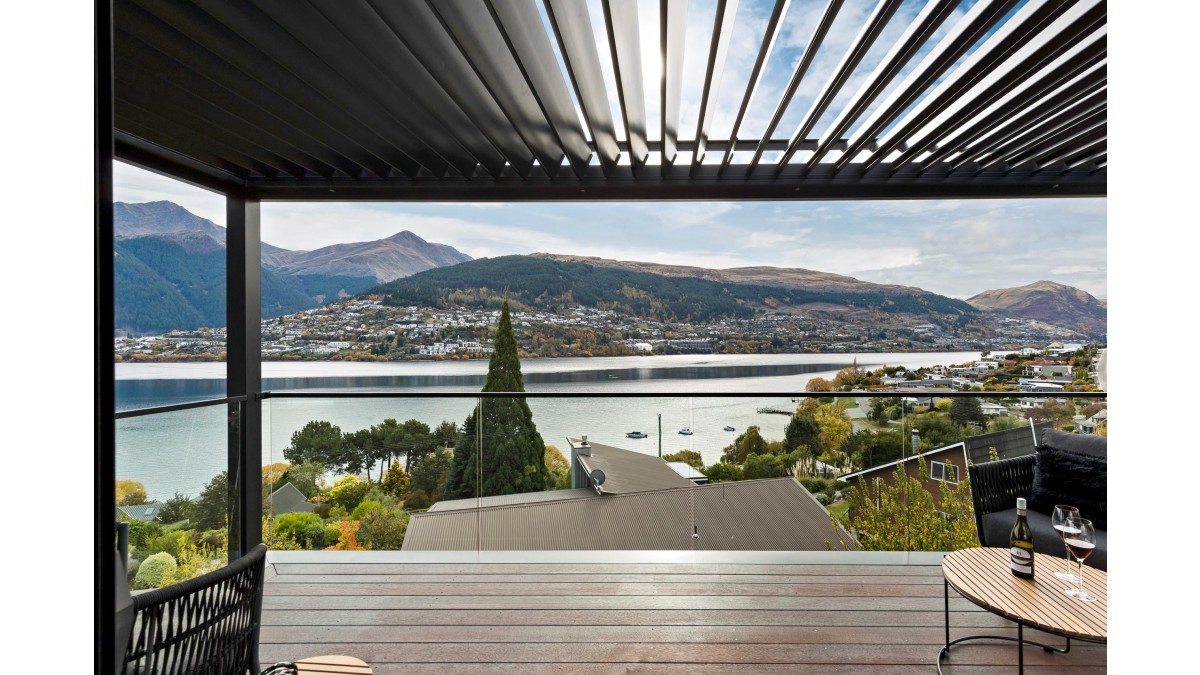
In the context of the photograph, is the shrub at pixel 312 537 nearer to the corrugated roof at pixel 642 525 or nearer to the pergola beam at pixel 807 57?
the corrugated roof at pixel 642 525

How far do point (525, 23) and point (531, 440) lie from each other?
2498mm

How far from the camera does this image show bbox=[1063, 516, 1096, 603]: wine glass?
78.0 inches

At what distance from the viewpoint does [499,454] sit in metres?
3.60

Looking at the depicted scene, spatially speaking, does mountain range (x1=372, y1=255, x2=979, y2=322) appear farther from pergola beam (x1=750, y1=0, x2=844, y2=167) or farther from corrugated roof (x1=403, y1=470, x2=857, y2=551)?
pergola beam (x1=750, y1=0, x2=844, y2=167)

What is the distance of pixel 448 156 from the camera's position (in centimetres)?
313

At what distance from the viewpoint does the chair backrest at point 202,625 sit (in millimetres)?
1207

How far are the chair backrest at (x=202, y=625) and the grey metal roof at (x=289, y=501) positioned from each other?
231 cm

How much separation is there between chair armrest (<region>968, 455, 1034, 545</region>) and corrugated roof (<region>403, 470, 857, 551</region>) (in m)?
0.80

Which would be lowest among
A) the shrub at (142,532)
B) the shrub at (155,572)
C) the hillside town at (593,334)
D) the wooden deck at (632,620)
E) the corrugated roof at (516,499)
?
the wooden deck at (632,620)

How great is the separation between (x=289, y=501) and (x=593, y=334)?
153 inches

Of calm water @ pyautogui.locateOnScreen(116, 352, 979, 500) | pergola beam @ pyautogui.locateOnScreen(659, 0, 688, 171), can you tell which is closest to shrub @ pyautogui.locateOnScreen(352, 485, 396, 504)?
calm water @ pyautogui.locateOnScreen(116, 352, 979, 500)


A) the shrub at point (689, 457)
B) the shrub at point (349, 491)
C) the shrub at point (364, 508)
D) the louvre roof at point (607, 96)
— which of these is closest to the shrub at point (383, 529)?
the shrub at point (364, 508)
